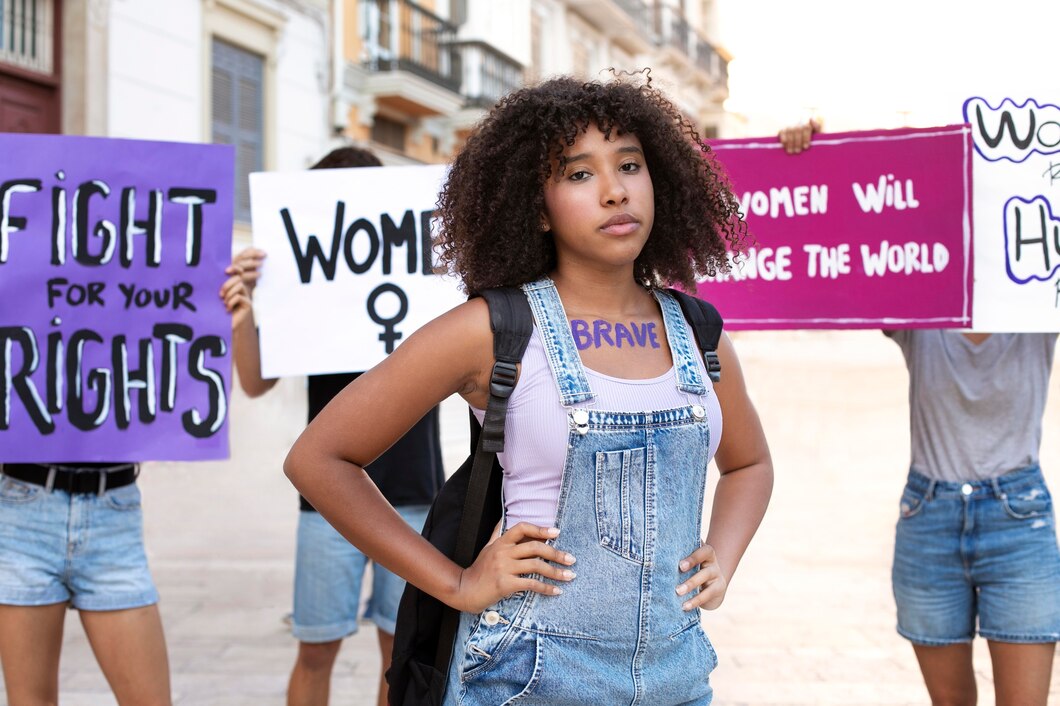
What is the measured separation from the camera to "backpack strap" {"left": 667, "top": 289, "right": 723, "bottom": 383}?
7.03 ft

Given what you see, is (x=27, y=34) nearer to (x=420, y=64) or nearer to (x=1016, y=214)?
(x=420, y=64)

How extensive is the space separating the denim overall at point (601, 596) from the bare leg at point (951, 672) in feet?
4.81

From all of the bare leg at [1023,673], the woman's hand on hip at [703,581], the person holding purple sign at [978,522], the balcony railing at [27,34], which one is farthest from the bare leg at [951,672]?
the balcony railing at [27,34]

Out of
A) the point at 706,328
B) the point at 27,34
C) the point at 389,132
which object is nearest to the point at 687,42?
the point at 389,132

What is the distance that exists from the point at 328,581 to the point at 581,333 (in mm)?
1783

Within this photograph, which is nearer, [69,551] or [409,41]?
[69,551]

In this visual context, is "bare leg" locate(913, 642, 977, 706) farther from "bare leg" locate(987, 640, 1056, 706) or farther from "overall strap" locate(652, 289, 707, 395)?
"overall strap" locate(652, 289, 707, 395)

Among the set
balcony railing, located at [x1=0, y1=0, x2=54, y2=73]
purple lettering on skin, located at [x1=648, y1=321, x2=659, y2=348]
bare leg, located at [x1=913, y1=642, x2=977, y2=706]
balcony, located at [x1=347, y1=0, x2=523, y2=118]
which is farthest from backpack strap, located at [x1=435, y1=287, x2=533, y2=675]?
balcony, located at [x1=347, y1=0, x2=523, y2=118]

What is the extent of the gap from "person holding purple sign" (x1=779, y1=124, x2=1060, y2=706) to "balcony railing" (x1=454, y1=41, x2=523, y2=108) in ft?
A: 59.7

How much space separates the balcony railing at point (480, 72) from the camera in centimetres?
2131

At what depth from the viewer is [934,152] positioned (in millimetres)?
3248

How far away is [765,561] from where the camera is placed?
7781 millimetres

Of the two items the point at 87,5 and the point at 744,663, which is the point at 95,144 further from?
the point at 87,5

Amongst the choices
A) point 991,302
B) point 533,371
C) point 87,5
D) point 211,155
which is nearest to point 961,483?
point 991,302
